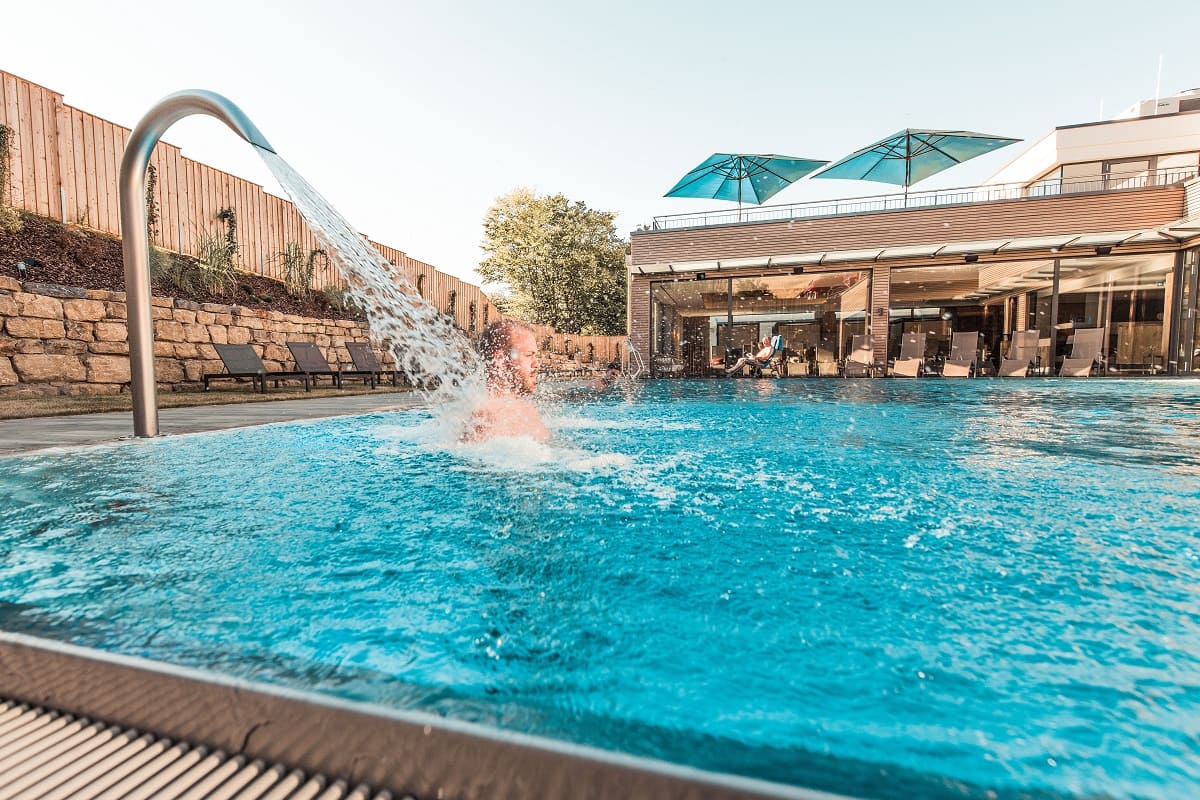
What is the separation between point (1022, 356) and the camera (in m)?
11.7

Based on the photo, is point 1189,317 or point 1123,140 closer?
point 1189,317

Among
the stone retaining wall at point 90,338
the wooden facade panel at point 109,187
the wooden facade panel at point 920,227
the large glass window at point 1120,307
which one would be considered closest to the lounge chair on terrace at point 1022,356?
the large glass window at point 1120,307

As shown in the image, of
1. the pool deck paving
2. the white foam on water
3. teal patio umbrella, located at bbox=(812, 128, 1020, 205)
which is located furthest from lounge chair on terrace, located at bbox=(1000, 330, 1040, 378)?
the pool deck paving

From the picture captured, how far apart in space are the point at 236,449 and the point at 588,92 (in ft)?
48.5

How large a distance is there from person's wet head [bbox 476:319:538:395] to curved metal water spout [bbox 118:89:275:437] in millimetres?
1794

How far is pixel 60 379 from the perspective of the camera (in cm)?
608

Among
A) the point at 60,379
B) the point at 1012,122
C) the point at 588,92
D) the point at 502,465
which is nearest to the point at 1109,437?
the point at 502,465

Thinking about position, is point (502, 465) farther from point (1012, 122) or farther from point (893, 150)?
point (1012, 122)

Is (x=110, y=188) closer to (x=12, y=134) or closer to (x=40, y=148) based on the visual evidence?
(x=40, y=148)

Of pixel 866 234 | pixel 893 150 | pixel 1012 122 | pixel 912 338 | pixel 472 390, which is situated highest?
pixel 1012 122

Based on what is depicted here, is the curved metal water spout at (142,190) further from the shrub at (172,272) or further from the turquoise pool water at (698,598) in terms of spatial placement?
the shrub at (172,272)

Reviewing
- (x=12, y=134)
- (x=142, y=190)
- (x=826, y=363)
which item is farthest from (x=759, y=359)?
(x=12, y=134)

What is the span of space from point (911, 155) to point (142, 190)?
1453 centimetres

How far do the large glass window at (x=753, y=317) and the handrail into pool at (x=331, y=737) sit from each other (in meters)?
14.1
